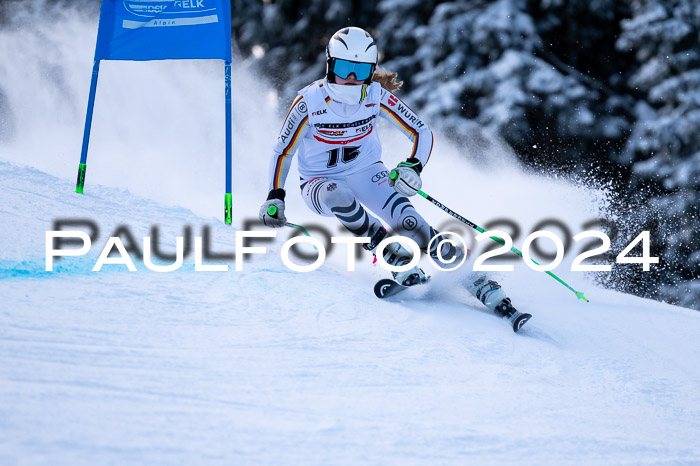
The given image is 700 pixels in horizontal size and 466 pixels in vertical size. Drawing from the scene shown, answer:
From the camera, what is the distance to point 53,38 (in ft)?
35.1

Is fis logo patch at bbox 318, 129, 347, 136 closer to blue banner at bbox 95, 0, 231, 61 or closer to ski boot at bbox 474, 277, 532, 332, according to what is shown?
ski boot at bbox 474, 277, 532, 332

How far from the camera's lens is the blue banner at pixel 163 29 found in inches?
203

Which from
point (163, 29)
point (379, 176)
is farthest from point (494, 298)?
point (163, 29)

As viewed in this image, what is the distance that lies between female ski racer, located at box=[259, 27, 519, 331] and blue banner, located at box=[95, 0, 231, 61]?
1341 millimetres

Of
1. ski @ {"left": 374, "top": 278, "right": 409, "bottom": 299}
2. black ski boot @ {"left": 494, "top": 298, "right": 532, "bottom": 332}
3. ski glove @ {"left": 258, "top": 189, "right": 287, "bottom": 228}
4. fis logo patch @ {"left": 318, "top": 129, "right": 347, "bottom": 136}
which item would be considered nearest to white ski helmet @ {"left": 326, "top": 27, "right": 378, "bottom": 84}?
fis logo patch @ {"left": 318, "top": 129, "right": 347, "bottom": 136}

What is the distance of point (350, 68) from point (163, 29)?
72.7 inches

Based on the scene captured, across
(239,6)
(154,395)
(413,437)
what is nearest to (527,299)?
(413,437)

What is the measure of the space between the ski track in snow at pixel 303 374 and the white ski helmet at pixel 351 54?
3.73 ft

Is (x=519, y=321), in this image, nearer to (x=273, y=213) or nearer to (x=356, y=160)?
(x=356, y=160)

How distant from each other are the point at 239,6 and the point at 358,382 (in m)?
12.9

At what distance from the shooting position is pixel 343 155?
14.0ft

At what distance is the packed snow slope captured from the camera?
2424mm

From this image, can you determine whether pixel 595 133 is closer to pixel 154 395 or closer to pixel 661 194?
pixel 661 194

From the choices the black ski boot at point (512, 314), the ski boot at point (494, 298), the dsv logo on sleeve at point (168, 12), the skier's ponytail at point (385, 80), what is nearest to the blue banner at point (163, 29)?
the dsv logo on sleeve at point (168, 12)
